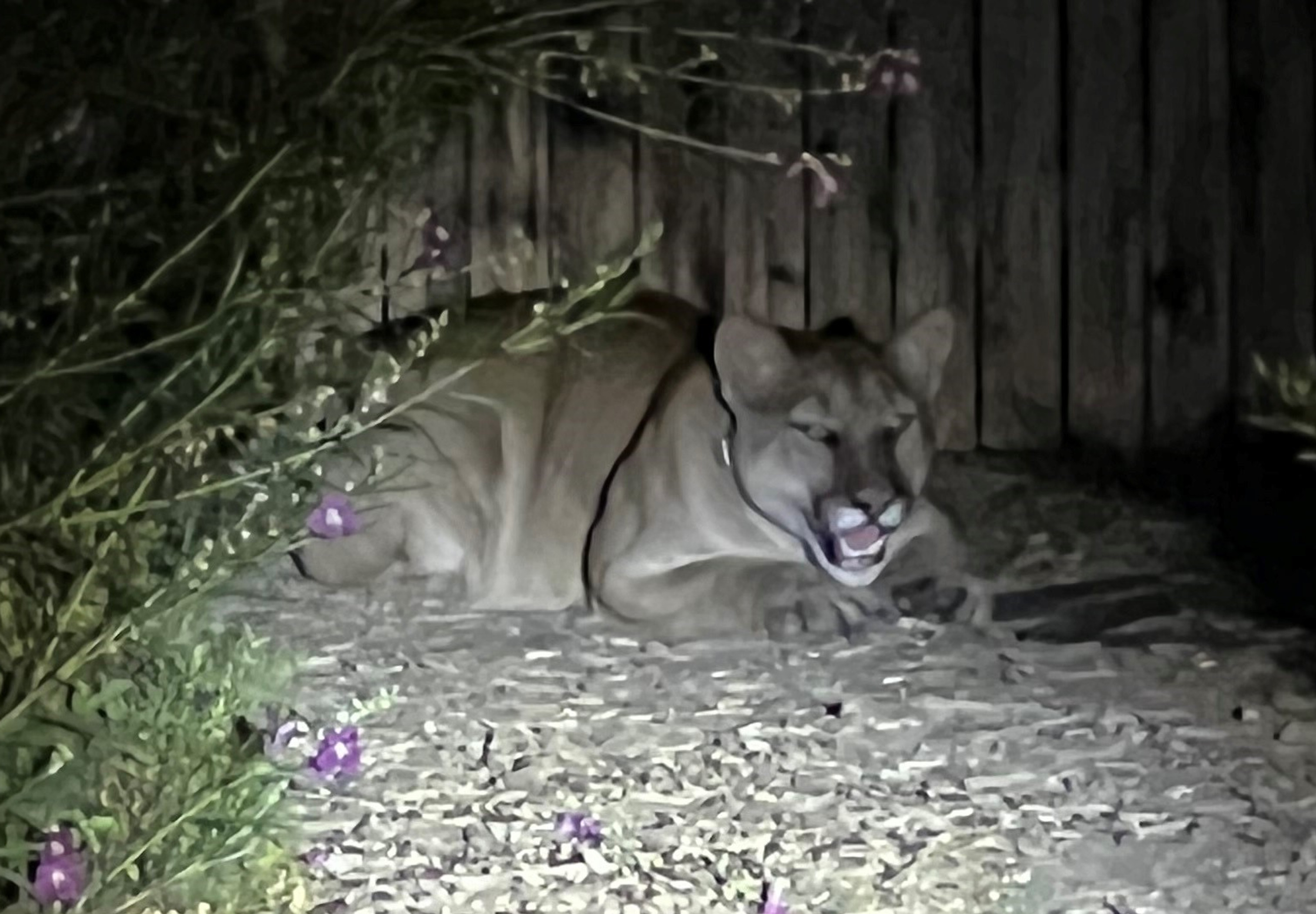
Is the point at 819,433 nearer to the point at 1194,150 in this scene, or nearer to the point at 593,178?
the point at 593,178

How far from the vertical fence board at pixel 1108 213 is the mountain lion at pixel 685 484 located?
12cm

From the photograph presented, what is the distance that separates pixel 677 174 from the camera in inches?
45.0

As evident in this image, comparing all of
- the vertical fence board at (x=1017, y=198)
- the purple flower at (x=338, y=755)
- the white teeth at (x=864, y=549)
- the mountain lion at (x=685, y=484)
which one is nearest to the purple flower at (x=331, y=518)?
the mountain lion at (x=685, y=484)

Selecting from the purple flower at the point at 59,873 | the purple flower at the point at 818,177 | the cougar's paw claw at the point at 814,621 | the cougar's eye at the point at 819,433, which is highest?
the purple flower at the point at 818,177

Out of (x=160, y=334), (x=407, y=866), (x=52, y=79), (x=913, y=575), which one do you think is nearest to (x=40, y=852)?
(x=407, y=866)

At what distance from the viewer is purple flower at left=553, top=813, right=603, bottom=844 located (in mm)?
1083

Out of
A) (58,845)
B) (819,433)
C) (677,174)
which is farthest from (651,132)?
(58,845)

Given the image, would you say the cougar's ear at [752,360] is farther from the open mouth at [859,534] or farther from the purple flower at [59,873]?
the purple flower at [59,873]

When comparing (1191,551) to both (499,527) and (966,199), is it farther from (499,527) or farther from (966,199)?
(499,527)

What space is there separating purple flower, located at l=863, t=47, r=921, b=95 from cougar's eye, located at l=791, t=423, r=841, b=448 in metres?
0.27

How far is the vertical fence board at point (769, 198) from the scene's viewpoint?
3.76 ft

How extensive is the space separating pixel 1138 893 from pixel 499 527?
1.82 feet

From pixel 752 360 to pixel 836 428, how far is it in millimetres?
86

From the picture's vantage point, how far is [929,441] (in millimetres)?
1138
